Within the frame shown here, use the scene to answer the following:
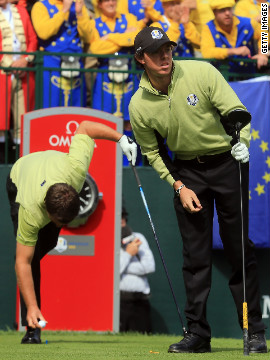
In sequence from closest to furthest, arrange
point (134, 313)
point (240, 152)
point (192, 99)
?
1. point (240, 152)
2. point (192, 99)
3. point (134, 313)

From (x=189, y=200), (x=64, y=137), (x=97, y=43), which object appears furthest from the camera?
(x=97, y=43)

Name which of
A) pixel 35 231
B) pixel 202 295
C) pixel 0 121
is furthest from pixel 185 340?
pixel 0 121

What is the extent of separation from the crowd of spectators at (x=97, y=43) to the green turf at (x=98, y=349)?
249 centimetres

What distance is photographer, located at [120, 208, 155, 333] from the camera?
9.89m

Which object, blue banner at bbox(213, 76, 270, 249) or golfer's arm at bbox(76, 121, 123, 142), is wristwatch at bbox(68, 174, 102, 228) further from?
golfer's arm at bbox(76, 121, 123, 142)

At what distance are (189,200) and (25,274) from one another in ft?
3.82

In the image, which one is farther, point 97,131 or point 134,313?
point 134,313

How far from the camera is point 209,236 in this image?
21.4 ft

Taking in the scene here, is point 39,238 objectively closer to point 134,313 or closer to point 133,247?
point 133,247

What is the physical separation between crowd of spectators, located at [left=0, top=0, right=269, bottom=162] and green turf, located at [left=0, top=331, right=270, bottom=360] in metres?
2.49

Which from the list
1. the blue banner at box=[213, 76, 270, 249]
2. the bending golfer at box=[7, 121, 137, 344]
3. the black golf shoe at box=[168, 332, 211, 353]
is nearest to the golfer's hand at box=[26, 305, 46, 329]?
the bending golfer at box=[7, 121, 137, 344]

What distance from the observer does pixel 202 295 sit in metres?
6.41

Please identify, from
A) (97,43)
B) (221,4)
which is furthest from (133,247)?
(221,4)

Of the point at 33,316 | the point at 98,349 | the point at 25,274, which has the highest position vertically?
the point at 25,274
